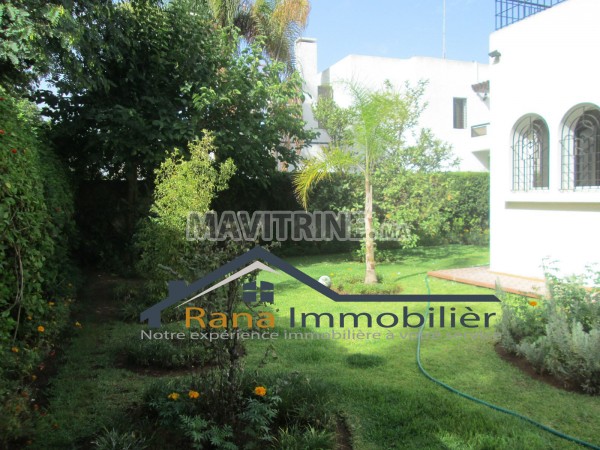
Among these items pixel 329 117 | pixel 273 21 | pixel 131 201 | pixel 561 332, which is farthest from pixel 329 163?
pixel 273 21

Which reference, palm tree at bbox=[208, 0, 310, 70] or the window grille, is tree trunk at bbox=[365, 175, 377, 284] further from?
the window grille

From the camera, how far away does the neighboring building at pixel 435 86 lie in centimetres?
1931

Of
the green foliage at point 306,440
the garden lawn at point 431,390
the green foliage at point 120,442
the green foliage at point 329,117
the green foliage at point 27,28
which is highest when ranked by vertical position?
the green foliage at point 329,117

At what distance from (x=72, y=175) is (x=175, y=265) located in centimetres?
424

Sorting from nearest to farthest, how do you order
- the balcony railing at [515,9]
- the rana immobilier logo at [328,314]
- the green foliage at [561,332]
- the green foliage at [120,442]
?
the green foliage at [120,442] < the green foliage at [561,332] < the rana immobilier logo at [328,314] < the balcony railing at [515,9]

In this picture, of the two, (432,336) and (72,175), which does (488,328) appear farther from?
(72,175)

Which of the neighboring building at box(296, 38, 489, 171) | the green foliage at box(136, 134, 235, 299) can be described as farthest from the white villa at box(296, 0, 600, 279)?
the neighboring building at box(296, 38, 489, 171)

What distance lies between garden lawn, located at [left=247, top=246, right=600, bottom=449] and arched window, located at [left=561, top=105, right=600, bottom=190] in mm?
2767

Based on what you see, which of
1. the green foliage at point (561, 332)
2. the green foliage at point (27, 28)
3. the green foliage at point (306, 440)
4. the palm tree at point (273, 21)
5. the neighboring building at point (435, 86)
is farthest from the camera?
the neighboring building at point (435, 86)

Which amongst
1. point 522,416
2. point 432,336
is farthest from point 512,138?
point 522,416

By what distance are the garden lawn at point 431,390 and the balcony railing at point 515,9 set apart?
5.66 m

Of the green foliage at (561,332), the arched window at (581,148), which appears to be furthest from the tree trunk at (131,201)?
the arched window at (581,148)

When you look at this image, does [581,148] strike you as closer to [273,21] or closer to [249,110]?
[249,110]

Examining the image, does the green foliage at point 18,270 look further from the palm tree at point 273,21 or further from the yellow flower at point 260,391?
the palm tree at point 273,21
